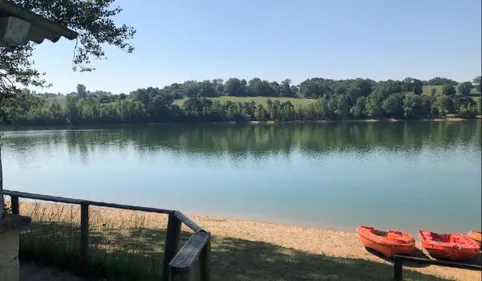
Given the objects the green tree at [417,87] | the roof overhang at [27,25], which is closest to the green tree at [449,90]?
the green tree at [417,87]

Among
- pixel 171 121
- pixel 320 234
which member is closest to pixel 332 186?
pixel 320 234

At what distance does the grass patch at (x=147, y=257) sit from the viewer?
4383 mm

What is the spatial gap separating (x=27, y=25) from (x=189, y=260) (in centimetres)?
232

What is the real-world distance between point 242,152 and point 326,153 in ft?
29.6

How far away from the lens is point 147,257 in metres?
5.50

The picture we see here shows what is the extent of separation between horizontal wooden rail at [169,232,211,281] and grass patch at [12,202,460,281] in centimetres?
176


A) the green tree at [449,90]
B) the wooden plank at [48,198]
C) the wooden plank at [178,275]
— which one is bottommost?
the wooden plank at [48,198]

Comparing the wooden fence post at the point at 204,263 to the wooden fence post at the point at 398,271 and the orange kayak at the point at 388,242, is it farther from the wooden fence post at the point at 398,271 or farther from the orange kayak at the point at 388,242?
→ the orange kayak at the point at 388,242

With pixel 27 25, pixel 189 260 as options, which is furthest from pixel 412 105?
pixel 189 260

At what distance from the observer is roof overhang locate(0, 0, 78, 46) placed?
285cm

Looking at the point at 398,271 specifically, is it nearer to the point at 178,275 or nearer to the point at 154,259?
the point at 154,259

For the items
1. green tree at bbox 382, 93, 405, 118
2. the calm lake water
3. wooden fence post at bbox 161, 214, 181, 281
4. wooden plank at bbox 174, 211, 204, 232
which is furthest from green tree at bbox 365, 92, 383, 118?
wooden plank at bbox 174, 211, 204, 232

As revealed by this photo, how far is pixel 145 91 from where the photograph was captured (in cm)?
10544

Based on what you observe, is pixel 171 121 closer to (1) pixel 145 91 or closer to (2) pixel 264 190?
(1) pixel 145 91
